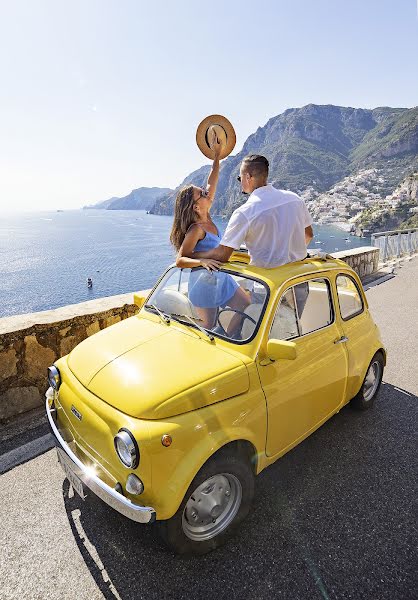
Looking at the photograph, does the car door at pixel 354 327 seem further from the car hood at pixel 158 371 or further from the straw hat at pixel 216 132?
the straw hat at pixel 216 132

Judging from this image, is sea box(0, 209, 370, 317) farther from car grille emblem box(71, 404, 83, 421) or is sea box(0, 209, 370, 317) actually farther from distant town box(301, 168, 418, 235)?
car grille emblem box(71, 404, 83, 421)

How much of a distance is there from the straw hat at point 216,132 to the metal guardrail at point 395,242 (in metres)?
9.65

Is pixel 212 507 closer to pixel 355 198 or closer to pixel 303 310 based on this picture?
pixel 303 310

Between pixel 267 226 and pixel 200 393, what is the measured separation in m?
1.60

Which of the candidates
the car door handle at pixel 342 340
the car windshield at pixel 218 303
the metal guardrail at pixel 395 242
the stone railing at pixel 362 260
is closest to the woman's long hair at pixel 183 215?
the car windshield at pixel 218 303

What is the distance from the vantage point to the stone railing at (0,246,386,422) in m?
3.62

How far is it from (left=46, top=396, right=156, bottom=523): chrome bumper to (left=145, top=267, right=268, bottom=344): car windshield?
3.94ft

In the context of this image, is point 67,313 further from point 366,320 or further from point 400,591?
point 400,591

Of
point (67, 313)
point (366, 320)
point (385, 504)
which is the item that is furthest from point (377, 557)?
point (67, 313)

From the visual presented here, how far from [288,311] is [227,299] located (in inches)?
19.8

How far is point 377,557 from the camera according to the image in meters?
2.25

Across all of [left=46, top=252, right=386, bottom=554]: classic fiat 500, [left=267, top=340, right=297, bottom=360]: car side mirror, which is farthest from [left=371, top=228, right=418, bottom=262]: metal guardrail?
[left=267, top=340, right=297, bottom=360]: car side mirror

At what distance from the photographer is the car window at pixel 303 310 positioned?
107 inches

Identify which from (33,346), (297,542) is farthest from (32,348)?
(297,542)
